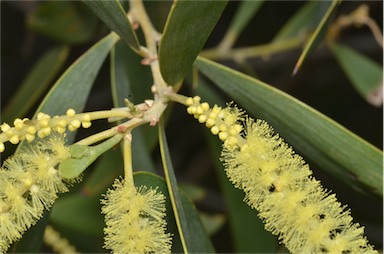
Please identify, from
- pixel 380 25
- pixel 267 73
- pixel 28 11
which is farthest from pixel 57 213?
pixel 380 25

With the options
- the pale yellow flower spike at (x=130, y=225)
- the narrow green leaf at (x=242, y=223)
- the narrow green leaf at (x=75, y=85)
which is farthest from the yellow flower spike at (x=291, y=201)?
the narrow green leaf at (x=242, y=223)

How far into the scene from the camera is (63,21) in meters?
2.18

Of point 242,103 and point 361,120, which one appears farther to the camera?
point 361,120

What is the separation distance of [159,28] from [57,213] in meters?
0.69

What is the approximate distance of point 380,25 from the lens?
8.32ft

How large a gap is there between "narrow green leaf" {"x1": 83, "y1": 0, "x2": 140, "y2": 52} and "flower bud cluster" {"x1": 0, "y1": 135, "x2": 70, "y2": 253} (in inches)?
14.1

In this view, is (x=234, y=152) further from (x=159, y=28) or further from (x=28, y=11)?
(x=28, y=11)

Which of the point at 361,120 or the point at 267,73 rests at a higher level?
the point at 267,73

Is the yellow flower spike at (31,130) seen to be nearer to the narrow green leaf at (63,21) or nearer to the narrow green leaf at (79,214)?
the narrow green leaf at (79,214)

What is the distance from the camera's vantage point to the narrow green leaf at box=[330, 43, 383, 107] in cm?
211

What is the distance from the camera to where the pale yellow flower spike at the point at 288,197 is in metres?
1.09

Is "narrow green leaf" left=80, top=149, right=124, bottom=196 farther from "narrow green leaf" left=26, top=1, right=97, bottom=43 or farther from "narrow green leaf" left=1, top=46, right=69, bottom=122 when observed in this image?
"narrow green leaf" left=26, top=1, right=97, bottom=43

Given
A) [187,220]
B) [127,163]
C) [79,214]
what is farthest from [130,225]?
[79,214]

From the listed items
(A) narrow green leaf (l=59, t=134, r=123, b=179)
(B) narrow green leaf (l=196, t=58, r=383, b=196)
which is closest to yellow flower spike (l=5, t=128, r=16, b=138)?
(A) narrow green leaf (l=59, t=134, r=123, b=179)
